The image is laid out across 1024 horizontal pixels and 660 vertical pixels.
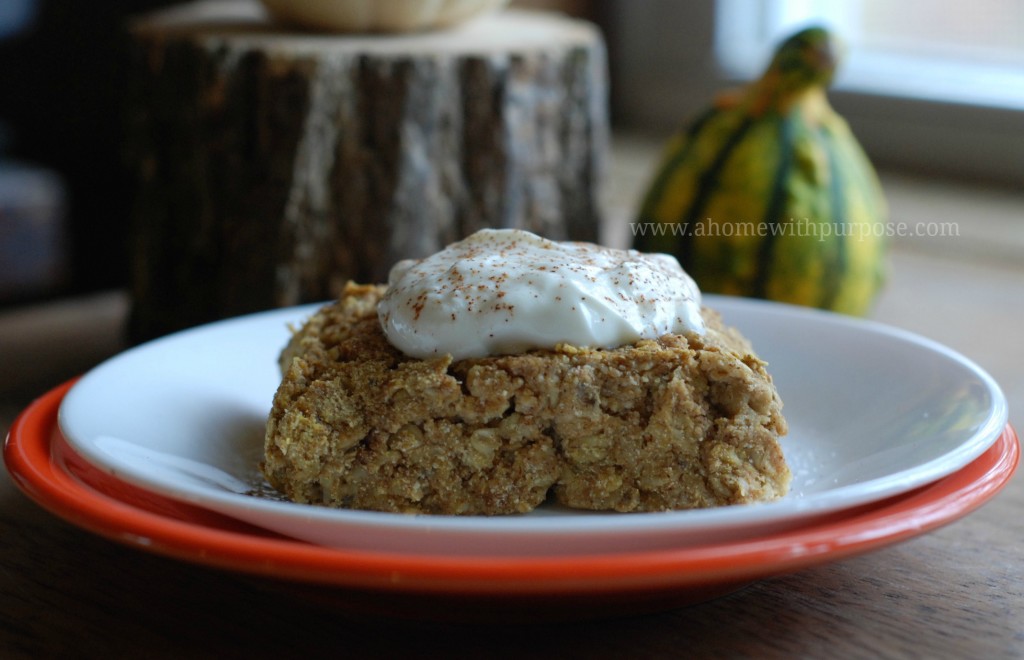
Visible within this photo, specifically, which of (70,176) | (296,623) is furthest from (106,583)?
(70,176)

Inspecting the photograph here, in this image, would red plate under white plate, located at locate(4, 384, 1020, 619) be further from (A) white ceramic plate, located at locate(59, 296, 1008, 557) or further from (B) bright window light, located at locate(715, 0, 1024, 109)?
(B) bright window light, located at locate(715, 0, 1024, 109)

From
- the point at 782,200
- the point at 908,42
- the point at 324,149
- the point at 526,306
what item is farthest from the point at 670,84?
the point at 526,306

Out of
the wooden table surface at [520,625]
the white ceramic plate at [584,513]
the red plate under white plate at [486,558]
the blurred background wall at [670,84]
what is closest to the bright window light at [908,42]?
the blurred background wall at [670,84]

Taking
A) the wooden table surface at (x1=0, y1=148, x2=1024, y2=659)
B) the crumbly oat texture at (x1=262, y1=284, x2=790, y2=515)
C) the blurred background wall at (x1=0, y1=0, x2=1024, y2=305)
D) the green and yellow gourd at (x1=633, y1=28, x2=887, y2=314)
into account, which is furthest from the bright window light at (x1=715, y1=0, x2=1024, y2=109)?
the crumbly oat texture at (x1=262, y1=284, x2=790, y2=515)

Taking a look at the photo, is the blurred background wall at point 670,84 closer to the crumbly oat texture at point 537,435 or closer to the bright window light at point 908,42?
the bright window light at point 908,42

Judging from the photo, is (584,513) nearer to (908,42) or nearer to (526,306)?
(526,306)

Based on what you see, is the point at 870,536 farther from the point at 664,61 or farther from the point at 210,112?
the point at 664,61
